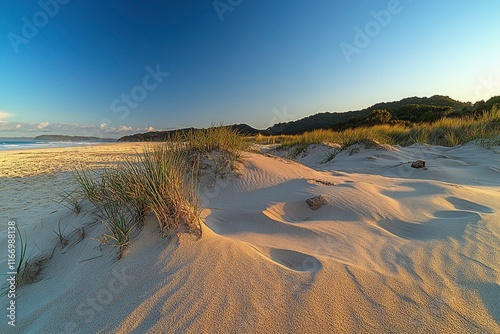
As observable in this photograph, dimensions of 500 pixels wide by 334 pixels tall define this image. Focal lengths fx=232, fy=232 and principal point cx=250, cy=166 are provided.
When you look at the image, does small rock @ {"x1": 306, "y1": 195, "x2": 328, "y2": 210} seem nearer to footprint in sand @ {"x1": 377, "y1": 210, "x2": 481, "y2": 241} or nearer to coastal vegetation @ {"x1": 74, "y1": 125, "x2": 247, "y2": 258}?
footprint in sand @ {"x1": 377, "y1": 210, "x2": 481, "y2": 241}

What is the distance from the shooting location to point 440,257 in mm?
1645

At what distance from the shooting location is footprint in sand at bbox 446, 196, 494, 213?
2.48 meters

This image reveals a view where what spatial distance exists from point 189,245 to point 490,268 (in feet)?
6.59

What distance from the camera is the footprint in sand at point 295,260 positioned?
1560 mm

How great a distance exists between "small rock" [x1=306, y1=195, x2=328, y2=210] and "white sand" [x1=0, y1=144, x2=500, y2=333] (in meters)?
0.06
